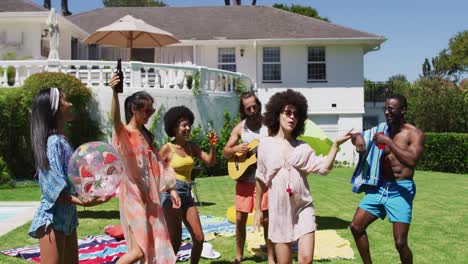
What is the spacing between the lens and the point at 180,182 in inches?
251

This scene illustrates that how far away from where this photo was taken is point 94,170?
15.4 feet

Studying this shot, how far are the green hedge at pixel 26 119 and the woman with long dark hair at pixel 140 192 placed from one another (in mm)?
12312

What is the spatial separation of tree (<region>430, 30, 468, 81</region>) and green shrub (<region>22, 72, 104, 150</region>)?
42579 mm

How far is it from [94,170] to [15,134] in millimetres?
13969

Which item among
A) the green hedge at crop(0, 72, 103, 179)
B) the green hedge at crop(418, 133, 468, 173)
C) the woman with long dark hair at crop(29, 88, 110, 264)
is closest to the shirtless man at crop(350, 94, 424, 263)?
the woman with long dark hair at crop(29, 88, 110, 264)

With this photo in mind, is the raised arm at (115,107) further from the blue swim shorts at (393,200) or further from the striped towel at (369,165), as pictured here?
the blue swim shorts at (393,200)

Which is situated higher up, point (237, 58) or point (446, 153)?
point (237, 58)

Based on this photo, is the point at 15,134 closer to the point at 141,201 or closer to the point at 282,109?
the point at 141,201

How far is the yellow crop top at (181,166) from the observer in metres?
6.37

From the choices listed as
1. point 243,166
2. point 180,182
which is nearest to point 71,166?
point 180,182

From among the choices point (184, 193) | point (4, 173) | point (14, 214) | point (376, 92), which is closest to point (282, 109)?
point (184, 193)

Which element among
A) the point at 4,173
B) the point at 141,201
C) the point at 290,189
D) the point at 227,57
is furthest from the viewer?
the point at 227,57

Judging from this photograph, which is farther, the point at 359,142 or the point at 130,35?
the point at 130,35

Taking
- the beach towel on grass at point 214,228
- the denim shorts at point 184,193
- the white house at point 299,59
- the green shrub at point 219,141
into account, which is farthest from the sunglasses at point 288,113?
the white house at point 299,59
